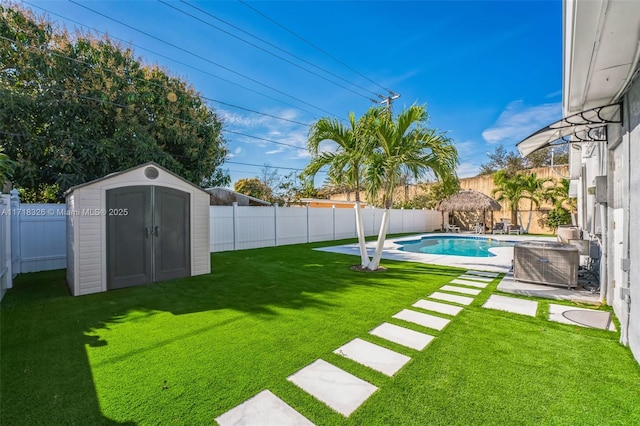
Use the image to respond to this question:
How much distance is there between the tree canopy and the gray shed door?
4758mm

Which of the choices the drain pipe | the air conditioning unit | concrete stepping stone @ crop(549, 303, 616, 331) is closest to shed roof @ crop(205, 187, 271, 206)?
the air conditioning unit

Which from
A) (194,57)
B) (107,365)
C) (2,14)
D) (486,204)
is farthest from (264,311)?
(486,204)

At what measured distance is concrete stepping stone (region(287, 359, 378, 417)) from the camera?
2.22m

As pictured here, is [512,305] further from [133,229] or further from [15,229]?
[15,229]

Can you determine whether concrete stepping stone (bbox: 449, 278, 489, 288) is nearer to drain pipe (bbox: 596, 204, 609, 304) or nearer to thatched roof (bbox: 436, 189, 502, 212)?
drain pipe (bbox: 596, 204, 609, 304)

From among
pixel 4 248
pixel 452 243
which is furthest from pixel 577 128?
pixel 452 243

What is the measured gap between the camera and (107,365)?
278cm

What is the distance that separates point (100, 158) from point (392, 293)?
1024 cm

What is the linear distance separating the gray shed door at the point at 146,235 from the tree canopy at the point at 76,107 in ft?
15.6

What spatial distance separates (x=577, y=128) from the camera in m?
4.48

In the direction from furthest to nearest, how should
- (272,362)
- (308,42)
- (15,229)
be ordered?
(308,42) < (15,229) < (272,362)

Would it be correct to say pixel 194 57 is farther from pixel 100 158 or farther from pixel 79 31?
pixel 100 158

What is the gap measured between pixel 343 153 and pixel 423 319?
→ 16.4ft

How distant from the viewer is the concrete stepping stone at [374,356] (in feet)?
9.01
